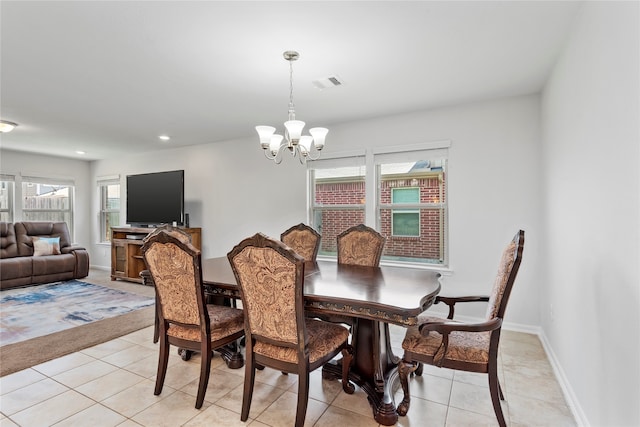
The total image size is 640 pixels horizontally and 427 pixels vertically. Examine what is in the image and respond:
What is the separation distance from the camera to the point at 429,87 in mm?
3166

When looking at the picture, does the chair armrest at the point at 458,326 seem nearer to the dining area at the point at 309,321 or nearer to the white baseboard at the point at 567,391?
the dining area at the point at 309,321

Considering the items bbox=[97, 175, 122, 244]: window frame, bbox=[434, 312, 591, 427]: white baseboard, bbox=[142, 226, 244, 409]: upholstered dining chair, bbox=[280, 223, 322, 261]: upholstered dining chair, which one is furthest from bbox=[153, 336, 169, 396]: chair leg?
bbox=[97, 175, 122, 244]: window frame

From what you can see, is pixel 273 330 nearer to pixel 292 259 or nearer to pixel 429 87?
pixel 292 259

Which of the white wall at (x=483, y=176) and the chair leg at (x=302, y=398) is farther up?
the white wall at (x=483, y=176)

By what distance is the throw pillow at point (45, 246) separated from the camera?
5.71 meters

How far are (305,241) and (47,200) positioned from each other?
21.6ft

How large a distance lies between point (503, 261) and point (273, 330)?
145 cm

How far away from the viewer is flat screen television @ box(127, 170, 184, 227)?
17.9 ft

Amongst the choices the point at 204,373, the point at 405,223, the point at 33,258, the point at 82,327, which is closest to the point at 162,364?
the point at 204,373

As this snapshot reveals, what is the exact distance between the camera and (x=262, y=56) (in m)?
2.50

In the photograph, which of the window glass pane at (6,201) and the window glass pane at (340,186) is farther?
the window glass pane at (6,201)

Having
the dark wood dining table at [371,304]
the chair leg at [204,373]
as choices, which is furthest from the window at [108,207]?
the chair leg at [204,373]

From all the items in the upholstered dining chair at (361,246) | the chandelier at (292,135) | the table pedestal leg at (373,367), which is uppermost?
the chandelier at (292,135)

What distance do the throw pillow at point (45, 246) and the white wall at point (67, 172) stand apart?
120 cm
